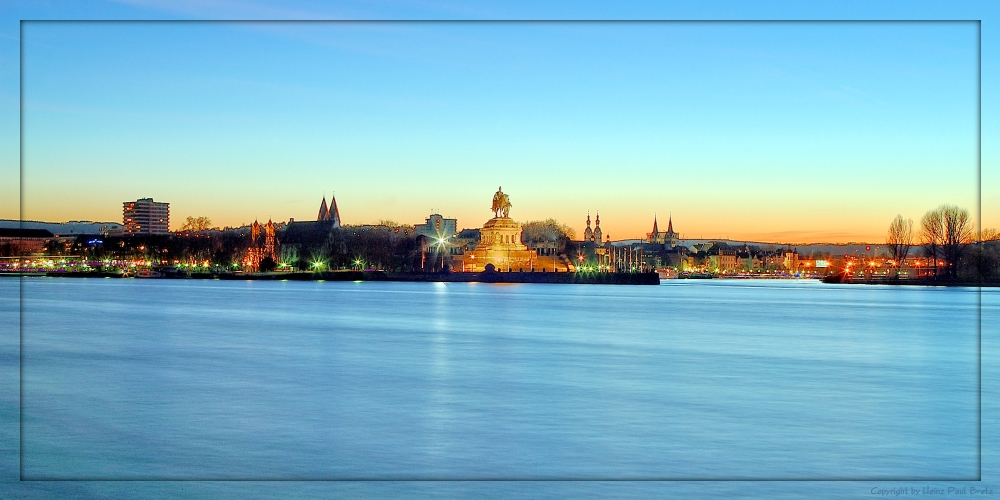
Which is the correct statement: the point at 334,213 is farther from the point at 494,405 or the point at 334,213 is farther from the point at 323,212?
the point at 494,405

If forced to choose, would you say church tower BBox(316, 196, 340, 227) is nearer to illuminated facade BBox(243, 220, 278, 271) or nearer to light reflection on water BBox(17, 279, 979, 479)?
illuminated facade BBox(243, 220, 278, 271)

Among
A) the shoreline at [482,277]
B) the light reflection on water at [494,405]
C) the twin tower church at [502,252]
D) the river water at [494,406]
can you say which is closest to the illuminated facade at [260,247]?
the shoreline at [482,277]

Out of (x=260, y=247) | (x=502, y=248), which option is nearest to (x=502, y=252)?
(x=502, y=248)

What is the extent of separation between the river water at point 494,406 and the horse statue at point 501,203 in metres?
84.1

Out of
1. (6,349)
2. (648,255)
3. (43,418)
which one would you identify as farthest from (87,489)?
(648,255)

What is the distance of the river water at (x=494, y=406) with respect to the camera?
9.54 metres

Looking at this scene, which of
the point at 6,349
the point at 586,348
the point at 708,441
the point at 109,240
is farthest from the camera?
the point at 109,240

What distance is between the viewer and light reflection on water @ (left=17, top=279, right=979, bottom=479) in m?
9.62

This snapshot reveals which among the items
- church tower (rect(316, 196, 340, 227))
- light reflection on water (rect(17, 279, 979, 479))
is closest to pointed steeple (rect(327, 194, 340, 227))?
church tower (rect(316, 196, 340, 227))

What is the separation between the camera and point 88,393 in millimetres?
14906

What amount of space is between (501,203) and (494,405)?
100 metres

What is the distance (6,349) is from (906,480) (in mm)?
19193

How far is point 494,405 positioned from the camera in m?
13.8

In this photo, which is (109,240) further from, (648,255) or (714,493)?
(714,493)
